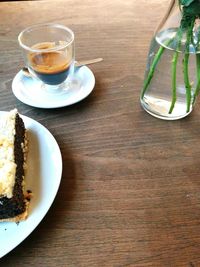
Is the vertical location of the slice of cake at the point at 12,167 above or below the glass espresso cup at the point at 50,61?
below

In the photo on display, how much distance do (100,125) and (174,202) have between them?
0.21 meters

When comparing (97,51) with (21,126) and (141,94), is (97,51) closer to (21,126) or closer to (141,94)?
(141,94)

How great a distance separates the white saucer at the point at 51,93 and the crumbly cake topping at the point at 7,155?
103 millimetres

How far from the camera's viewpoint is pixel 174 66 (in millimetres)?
543

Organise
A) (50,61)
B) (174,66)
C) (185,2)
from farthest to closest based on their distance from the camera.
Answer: (50,61), (174,66), (185,2)

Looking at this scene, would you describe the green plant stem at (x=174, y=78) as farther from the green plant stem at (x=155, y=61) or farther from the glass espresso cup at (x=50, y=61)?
the glass espresso cup at (x=50, y=61)

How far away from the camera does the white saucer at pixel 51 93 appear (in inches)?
24.9

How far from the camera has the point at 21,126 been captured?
551 mm

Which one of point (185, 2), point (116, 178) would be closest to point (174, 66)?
point (185, 2)

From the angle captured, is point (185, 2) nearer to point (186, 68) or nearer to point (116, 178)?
point (186, 68)

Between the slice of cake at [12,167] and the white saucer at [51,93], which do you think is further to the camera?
the white saucer at [51,93]

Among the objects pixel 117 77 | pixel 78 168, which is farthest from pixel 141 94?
pixel 78 168

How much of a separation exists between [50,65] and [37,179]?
27 cm

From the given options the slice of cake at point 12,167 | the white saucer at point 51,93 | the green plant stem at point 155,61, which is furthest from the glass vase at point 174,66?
the slice of cake at point 12,167
